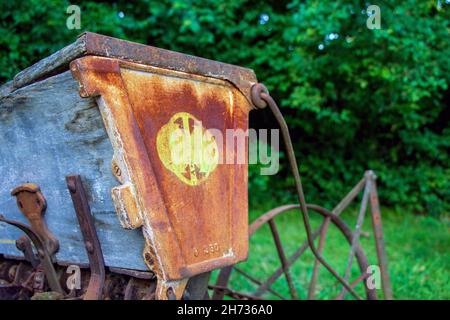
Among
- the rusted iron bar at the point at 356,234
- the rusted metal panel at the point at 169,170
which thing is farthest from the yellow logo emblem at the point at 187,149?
the rusted iron bar at the point at 356,234

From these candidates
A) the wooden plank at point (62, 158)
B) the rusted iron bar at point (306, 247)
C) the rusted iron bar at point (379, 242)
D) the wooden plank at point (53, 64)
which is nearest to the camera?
the wooden plank at point (53, 64)

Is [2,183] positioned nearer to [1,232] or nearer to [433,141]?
[1,232]

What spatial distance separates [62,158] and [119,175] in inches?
12.2

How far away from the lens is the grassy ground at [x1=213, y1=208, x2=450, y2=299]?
3.84 metres

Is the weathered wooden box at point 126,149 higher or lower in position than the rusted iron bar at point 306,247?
higher

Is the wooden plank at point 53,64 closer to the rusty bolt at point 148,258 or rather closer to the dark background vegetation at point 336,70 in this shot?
the rusty bolt at point 148,258

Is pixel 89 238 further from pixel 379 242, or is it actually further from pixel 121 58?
pixel 379 242

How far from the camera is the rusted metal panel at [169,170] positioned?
55.9 inches

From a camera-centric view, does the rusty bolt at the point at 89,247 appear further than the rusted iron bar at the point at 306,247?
No

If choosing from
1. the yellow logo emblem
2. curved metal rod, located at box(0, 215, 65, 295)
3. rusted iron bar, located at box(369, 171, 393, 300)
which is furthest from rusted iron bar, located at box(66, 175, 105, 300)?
rusted iron bar, located at box(369, 171, 393, 300)

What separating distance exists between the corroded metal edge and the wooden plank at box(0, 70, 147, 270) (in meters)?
0.02

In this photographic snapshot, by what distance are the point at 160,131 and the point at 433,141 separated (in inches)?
240

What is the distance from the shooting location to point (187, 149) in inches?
64.4

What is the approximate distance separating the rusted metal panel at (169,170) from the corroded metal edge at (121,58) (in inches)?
0.9
